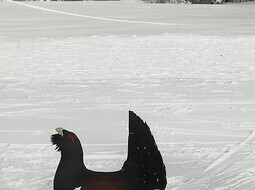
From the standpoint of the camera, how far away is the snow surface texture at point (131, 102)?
211 inches

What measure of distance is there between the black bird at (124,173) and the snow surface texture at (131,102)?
91.6 inches

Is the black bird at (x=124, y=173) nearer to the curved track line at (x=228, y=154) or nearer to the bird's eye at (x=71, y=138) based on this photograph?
the bird's eye at (x=71, y=138)

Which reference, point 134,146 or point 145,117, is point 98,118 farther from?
point 134,146

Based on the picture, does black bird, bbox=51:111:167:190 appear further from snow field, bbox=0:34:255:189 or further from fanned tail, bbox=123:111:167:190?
snow field, bbox=0:34:255:189

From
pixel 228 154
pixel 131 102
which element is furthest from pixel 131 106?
pixel 228 154

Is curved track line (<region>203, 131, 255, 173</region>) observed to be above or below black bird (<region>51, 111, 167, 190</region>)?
below

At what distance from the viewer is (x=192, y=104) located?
820 centimetres

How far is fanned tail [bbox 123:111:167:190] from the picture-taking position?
2396 mm

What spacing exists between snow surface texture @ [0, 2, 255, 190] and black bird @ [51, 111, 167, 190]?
2326 mm

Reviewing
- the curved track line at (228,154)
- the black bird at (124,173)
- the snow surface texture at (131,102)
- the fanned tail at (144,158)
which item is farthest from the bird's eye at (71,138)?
the curved track line at (228,154)

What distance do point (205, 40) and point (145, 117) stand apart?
9.92m

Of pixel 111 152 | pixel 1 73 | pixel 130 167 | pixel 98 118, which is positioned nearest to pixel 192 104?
pixel 98 118

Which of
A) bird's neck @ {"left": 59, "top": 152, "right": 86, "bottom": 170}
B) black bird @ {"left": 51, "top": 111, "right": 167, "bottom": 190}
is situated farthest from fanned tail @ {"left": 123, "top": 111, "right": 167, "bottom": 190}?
bird's neck @ {"left": 59, "top": 152, "right": 86, "bottom": 170}

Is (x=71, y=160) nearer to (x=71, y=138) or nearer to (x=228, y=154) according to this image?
(x=71, y=138)
